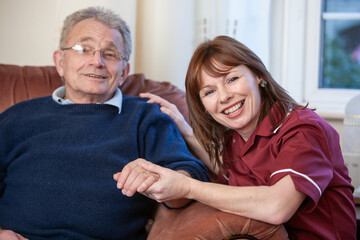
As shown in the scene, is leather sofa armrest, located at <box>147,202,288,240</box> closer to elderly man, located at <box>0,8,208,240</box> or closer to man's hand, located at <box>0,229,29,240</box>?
elderly man, located at <box>0,8,208,240</box>

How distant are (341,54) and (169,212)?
1.96m

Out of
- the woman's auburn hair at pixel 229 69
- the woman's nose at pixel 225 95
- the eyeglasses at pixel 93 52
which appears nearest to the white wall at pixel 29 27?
the eyeglasses at pixel 93 52

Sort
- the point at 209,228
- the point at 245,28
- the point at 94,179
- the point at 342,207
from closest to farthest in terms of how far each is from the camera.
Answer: the point at 209,228
the point at 342,207
the point at 94,179
the point at 245,28

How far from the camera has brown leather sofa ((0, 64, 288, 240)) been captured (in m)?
1.17

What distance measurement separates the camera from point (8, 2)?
2963 mm

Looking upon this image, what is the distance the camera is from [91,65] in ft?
5.91

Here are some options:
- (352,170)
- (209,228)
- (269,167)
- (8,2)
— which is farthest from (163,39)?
(209,228)

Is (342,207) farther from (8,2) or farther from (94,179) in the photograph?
(8,2)

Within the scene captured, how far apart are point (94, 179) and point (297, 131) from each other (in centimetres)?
79

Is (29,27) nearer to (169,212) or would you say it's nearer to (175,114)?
(175,114)

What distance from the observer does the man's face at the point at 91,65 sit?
180 cm

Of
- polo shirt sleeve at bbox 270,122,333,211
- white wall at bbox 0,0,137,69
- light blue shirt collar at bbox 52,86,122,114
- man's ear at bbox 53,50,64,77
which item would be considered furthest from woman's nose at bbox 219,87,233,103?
white wall at bbox 0,0,137,69

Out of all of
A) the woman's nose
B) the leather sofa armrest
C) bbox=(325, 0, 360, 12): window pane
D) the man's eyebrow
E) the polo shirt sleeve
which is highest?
bbox=(325, 0, 360, 12): window pane

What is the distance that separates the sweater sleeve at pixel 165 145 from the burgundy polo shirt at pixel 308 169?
18cm
